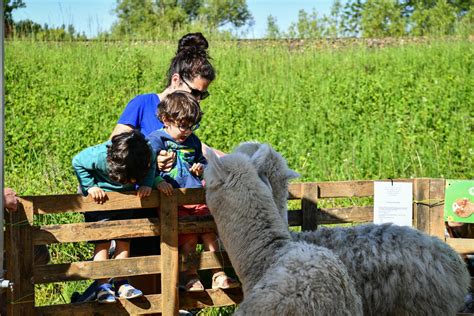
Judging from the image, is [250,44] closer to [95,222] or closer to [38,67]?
[38,67]

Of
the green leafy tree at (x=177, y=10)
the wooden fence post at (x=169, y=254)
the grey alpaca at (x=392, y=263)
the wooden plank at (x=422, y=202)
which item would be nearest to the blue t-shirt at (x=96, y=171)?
the wooden fence post at (x=169, y=254)

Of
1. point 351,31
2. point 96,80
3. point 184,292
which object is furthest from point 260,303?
A: point 351,31

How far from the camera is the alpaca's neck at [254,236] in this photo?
4.37 m

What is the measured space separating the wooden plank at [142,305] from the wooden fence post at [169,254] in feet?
0.24

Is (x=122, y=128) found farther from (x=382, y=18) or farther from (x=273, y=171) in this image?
(x=382, y=18)

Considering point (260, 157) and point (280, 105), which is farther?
point (280, 105)

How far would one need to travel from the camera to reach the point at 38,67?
15734 mm

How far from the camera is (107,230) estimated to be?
199 inches

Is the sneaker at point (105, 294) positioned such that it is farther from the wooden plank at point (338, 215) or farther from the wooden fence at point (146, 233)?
the wooden plank at point (338, 215)

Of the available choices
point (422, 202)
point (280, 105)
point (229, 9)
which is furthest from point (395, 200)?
point (229, 9)

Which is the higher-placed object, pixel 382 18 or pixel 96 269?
pixel 382 18

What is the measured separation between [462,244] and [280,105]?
8190 mm

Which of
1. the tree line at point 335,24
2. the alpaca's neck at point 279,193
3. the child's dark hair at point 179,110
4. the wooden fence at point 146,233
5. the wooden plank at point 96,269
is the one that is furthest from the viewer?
the tree line at point 335,24

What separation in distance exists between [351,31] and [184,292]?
69.0 ft
